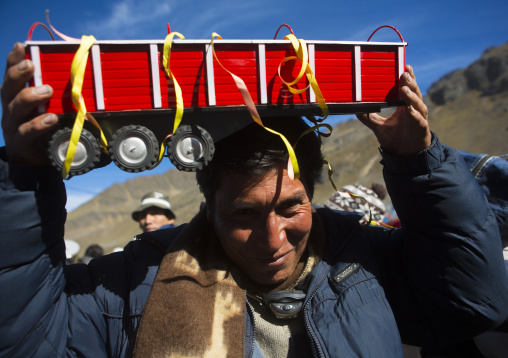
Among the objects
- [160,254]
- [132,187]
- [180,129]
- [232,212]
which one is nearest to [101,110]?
[180,129]

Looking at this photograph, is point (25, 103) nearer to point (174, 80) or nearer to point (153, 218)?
point (174, 80)

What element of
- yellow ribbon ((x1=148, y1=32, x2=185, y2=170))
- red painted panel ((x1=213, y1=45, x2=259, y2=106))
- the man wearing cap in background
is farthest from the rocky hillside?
yellow ribbon ((x1=148, y1=32, x2=185, y2=170))

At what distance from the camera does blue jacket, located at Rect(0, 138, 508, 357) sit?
1501mm

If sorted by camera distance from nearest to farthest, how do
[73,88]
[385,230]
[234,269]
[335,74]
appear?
[73,88] → [335,74] → [234,269] → [385,230]

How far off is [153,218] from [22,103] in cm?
550

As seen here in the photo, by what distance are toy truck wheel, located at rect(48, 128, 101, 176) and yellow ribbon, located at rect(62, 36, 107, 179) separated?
32 mm

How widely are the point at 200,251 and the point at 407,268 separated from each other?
107 cm

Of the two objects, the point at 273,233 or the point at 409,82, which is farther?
the point at 273,233

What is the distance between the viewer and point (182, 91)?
1546 mm

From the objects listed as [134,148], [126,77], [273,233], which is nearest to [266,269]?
[273,233]

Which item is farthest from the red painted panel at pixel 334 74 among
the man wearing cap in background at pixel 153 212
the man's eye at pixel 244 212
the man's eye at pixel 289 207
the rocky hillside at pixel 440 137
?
the rocky hillside at pixel 440 137

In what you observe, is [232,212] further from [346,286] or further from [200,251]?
[346,286]

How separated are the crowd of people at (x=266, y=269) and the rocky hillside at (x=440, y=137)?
3695 centimetres

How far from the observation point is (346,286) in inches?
72.9
